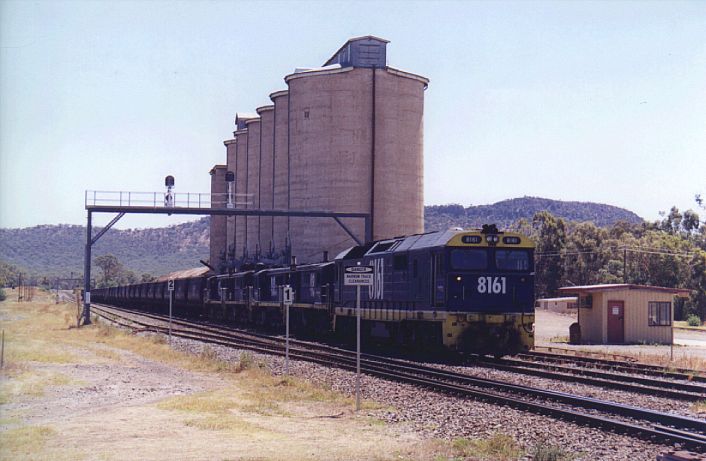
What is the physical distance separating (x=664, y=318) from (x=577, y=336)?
4490 millimetres

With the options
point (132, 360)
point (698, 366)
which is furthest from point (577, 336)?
point (132, 360)

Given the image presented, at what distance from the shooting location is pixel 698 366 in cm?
2584

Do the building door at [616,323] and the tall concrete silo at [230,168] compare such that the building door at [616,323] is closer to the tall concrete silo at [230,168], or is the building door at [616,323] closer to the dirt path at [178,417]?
the dirt path at [178,417]

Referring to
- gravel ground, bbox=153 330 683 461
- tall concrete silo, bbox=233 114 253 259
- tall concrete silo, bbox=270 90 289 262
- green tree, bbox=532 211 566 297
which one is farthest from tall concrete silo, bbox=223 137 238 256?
gravel ground, bbox=153 330 683 461

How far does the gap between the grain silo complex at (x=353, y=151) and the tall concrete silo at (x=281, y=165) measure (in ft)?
0.69

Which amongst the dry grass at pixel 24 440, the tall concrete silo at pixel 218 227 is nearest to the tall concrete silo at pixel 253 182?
the tall concrete silo at pixel 218 227

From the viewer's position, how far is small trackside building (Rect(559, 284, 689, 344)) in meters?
38.1

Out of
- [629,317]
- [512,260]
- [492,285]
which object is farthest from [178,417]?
[629,317]

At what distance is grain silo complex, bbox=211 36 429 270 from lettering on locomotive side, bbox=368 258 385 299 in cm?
2882

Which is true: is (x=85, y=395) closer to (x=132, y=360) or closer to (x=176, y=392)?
(x=176, y=392)

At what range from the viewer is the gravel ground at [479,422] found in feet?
41.1

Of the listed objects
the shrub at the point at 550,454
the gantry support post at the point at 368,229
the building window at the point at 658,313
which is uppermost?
the gantry support post at the point at 368,229

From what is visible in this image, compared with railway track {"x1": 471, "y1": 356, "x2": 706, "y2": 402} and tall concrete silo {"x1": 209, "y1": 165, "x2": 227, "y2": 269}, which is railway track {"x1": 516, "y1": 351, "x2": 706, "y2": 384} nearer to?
railway track {"x1": 471, "y1": 356, "x2": 706, "y2": 402}

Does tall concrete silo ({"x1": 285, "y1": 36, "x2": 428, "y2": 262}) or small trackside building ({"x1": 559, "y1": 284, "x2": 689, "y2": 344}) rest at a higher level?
tall concrete silo ({"x1": 285, "y1": 36, "x2": 428, "y2": 262})
